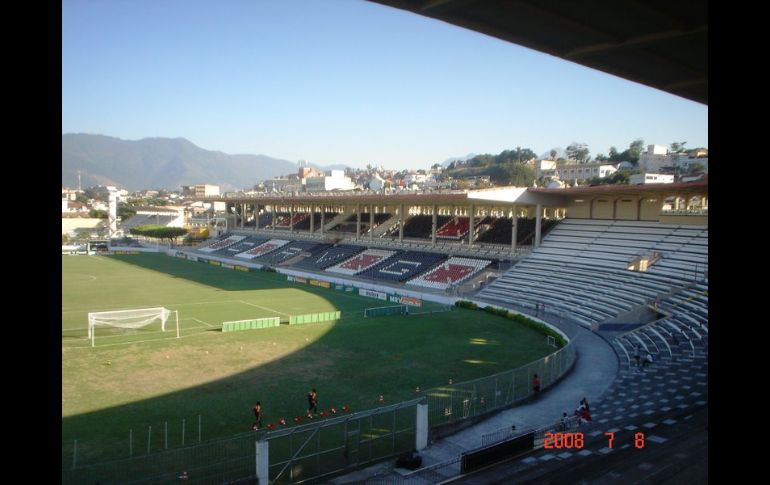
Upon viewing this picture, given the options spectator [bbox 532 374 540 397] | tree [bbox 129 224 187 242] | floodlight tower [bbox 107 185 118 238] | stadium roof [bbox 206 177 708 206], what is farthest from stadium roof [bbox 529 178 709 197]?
floodlight tower [bbox 107 185 118 238]

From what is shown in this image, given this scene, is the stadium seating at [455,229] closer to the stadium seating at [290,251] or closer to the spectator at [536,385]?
the stadium seating at [290,251]

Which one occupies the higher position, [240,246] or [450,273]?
[240,246]

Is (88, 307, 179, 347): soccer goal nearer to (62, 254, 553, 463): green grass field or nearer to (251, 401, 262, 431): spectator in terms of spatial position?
(62, 254, 553, 463): green grass field

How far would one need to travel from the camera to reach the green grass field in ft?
55.1

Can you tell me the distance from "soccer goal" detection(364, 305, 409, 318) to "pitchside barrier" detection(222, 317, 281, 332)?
238 inches

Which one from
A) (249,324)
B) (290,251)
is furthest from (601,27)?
(290,251)

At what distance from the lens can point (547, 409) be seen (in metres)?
17.8

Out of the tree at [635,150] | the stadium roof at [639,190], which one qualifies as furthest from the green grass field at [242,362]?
the tree at [635,150]

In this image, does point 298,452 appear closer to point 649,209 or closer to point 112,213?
point 649,209

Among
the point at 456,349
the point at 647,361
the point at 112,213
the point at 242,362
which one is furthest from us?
the point at 112,213

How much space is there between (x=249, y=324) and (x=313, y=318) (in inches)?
158

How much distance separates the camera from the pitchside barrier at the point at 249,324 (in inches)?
1182

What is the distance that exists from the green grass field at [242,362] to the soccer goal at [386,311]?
2.24 ft
